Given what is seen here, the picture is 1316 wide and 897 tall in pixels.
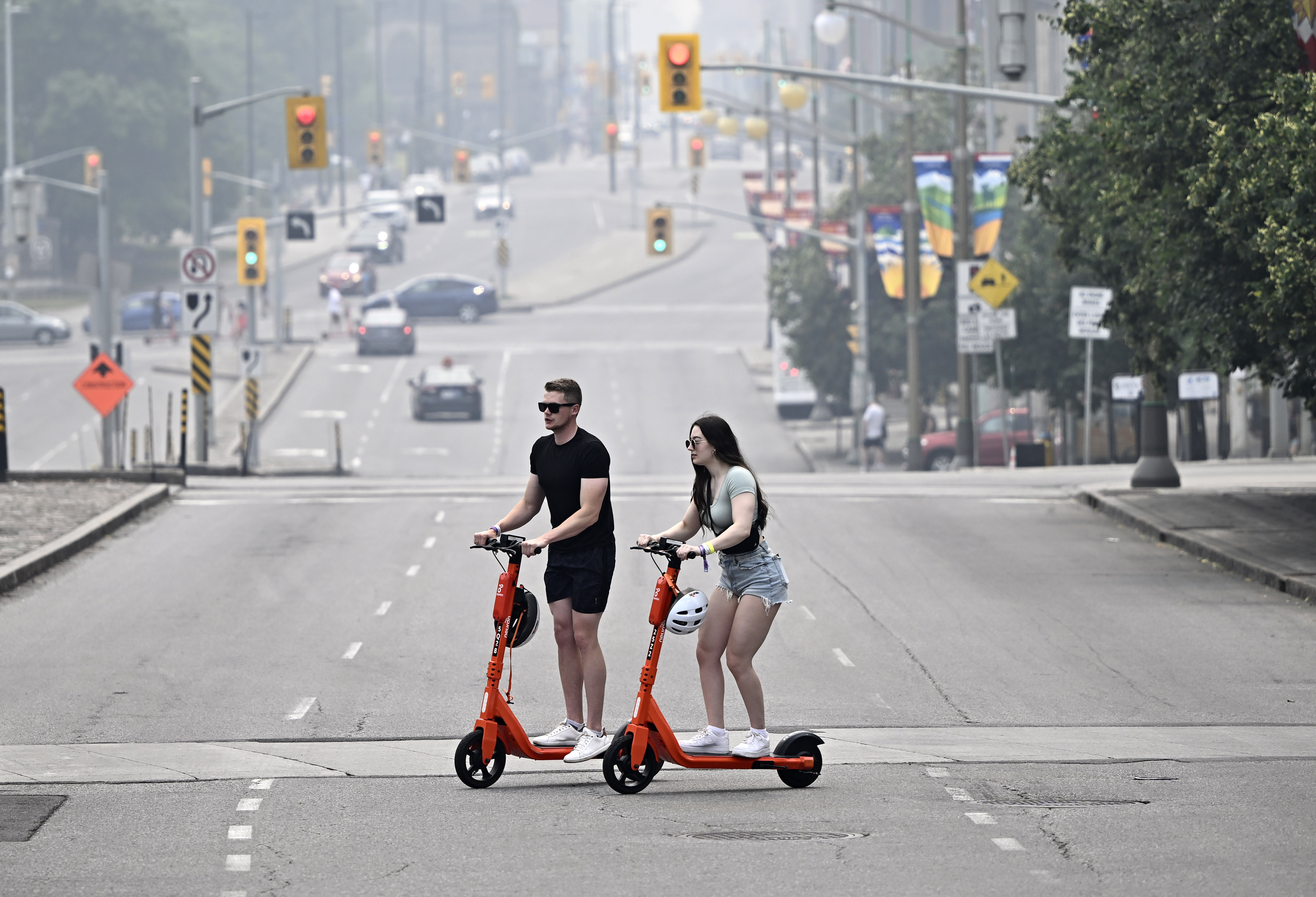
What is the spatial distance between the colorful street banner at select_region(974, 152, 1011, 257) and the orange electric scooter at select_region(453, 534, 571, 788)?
30224 mm

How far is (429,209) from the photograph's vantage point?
5444cm

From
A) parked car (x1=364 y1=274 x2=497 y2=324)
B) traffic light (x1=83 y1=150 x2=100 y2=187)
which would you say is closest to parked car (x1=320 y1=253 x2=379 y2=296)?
parked car (x1=364 y1=274 x2=497 y2=324)

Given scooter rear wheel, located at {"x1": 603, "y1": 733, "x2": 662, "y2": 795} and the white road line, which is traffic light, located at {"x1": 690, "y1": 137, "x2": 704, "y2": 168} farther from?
scooter rear wheel, located at {"x1": 603, "y1": 733, "x2": 662, "y2": 795}

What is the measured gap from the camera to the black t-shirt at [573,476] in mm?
10375

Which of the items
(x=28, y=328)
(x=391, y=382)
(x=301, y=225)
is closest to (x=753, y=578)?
(x=301, y=225)

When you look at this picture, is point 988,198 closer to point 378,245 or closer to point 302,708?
point 302,708

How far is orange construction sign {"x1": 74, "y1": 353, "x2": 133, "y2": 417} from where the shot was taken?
33.2 meters

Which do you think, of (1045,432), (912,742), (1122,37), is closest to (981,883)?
(912,742)

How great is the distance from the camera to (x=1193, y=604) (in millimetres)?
17141

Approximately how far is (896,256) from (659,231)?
31.0 feet

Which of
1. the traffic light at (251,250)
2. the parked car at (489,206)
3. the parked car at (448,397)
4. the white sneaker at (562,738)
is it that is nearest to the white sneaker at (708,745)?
the white sneaker at (562,738)

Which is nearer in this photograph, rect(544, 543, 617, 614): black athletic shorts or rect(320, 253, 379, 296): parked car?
rect(544, 543, 617, 614): black athletic shorts

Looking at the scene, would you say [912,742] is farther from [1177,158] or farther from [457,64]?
[457,64]

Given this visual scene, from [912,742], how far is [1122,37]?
12.2m
